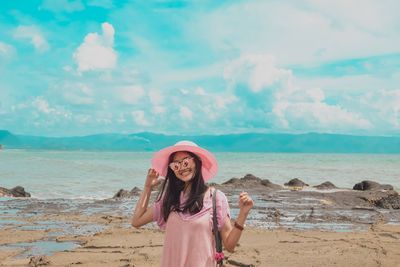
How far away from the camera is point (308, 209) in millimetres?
16125

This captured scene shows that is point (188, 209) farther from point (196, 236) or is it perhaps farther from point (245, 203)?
point (245, 203)

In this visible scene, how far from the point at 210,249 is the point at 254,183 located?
21.9 meters

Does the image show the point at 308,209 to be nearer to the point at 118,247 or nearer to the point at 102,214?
the point at 102,214

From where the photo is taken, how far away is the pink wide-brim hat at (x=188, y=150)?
3756mm

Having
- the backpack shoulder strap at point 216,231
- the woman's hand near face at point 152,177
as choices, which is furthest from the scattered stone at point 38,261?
the backpack shoulder strap at point 216,231

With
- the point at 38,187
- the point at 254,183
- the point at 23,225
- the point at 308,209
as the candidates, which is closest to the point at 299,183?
the point at 254,183

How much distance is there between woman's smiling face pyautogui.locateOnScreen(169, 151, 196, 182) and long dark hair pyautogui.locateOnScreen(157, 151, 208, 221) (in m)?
0.03

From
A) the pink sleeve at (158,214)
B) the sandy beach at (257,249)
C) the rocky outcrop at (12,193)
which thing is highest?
the pink sleeve at (158,214)

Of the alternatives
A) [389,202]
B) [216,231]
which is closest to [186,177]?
[216,231]

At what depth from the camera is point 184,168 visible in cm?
376

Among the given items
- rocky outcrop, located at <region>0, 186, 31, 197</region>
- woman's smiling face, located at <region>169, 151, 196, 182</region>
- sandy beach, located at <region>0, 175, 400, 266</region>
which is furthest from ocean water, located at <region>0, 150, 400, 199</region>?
woman's smiling face, located at <region>169, 151, 196, 182</region>

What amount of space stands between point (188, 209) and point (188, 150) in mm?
433

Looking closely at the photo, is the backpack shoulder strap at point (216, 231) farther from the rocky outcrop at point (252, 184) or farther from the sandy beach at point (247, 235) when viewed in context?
the rocky outcrop at point (252, 184)

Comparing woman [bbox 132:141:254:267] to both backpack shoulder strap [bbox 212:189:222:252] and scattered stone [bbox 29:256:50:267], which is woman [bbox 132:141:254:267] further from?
scattered stone [bbox 29:256:50:267]
